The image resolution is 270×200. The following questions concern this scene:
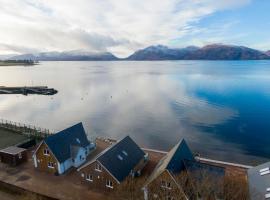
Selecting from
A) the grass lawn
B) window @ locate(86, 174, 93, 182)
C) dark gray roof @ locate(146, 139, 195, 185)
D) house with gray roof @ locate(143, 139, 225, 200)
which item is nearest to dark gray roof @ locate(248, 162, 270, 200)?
house with gray roof @ locate(143, 139, 225, 200)

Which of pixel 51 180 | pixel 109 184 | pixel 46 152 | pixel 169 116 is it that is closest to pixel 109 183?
pixel 109 184

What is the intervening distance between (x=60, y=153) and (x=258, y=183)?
29.3 metres

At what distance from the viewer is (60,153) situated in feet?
122

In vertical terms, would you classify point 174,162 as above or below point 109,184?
above

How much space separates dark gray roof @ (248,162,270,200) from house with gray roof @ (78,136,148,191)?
15443 mm

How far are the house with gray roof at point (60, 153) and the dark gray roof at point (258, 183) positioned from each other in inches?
1059

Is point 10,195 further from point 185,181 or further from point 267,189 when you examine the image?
point 267,189

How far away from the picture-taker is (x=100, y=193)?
31.5 metres

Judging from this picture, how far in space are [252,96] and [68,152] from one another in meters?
85.7

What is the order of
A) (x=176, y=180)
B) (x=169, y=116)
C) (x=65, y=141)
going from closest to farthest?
(x=176, y=180) → (x=65, y=141) → (x=169, y=116)

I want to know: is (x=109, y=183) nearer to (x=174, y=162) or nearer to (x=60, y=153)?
(x=174, y=162)

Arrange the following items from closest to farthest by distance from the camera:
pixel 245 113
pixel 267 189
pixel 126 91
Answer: pixel 267 189 < pixel 245 113 < pixel 126 91

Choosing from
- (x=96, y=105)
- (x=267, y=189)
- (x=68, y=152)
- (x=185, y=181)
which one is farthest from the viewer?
(x=96, y=105)

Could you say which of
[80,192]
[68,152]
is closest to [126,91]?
[68,152]
